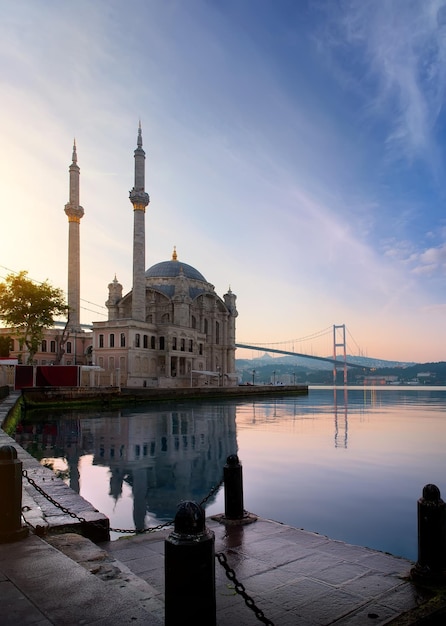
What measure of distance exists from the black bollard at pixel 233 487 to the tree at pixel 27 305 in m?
38.6

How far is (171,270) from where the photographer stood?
75.8m

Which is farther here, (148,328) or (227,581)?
(148,328)

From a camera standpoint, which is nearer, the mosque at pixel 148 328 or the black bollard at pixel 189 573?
the black bollard at pixel 189 573

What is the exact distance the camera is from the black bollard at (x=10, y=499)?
16.7ft

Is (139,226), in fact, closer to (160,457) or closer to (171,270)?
(171,270)

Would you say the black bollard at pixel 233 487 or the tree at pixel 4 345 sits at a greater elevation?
the tree at pixel 4 345

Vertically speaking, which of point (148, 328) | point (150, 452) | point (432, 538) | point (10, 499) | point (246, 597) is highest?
point (148, 328)

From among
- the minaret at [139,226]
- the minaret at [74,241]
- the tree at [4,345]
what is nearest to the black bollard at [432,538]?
the minaret at [139,226]

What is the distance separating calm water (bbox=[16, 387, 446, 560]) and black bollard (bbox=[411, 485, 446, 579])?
3163 mm

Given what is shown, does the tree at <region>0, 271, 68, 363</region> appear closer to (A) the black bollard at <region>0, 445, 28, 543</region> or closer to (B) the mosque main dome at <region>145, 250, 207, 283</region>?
(B) the mosque main dome at <region>145, 250, 207, 283</region>

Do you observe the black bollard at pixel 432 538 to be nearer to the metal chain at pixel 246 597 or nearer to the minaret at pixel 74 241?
the metal chain at pixel 246 597

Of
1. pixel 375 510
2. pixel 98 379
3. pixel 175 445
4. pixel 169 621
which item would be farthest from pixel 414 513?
pixel 98 379

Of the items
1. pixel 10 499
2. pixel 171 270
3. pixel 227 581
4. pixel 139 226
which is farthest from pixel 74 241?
pixel 227 581

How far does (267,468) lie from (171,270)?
62.6m
